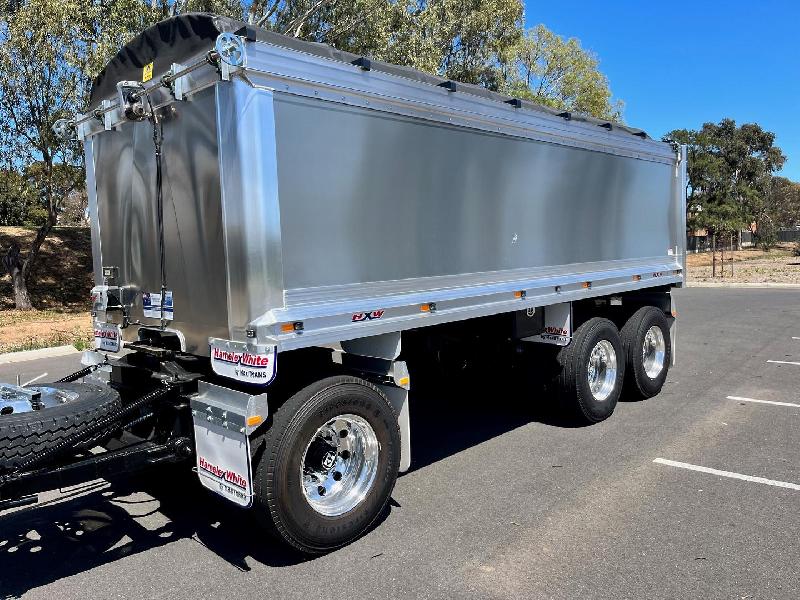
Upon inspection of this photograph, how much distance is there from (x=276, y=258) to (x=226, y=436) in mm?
1021

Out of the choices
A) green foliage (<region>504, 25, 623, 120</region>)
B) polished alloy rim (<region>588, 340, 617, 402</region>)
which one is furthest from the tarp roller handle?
green foliage (<region>504, 25, 623, 120</region>)

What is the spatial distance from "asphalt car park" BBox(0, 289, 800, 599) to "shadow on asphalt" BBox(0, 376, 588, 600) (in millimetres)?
13

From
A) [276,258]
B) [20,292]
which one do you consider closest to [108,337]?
[276,258]

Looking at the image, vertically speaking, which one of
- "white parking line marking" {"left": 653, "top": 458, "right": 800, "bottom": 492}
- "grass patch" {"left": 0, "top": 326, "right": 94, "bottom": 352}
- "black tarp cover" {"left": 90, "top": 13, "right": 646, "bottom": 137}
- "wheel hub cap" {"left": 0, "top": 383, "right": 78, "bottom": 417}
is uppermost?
"black tarp cover" {"left": 90, "top": 13, "right": 646, "bottom": 137}

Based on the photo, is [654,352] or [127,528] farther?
[654,352]

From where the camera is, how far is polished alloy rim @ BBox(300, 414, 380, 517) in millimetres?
3902

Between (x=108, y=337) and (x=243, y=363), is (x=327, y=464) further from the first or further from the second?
(x=108, y=337)

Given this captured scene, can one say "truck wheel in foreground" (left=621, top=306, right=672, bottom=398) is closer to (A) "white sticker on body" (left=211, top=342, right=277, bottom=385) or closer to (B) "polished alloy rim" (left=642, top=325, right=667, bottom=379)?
(B) "polished alloy rim" (left=642, top=325, right=667, bottom=379)

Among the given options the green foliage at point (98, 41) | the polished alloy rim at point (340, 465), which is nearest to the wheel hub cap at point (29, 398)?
the polished alloy rim at point (340, 465)

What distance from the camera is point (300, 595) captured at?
3.39 meters

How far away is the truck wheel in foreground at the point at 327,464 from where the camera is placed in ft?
11.5

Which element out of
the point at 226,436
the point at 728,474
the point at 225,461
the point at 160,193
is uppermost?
the point at 160,193

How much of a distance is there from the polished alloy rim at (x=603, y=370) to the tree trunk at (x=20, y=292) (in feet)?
54.8

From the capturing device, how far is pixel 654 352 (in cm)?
769
